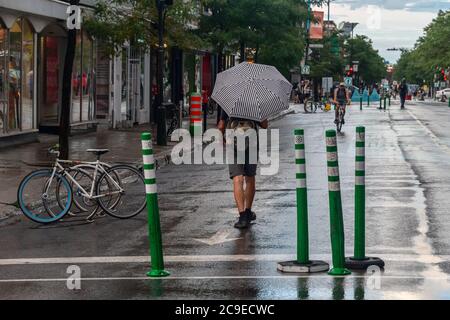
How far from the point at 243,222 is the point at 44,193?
8.59 ft

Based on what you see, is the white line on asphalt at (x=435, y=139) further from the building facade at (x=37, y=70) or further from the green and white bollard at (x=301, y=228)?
the green and white bollard at (x=301, y=228)

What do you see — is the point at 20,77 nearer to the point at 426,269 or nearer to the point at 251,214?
the point at 251,214

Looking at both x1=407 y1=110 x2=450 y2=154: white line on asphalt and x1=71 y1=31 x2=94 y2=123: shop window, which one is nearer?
x1=407 y1=110 x2=450 y2=154: white line on asphalt

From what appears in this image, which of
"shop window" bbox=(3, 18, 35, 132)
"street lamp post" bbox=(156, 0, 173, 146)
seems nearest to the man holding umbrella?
"street lamp post" bbox=(156, 0, 173, 146)

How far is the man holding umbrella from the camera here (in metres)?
11.7

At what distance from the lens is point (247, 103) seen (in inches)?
461

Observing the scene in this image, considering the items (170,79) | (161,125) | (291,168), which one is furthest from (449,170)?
(170,79)

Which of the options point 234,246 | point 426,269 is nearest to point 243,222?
point 234,246

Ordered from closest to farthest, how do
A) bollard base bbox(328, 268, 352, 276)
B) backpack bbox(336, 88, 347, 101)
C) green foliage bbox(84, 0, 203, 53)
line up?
1. bollard base bbox(328, 268, 352, 276)
2. green foliage bbox(84, 0, 203, 53)
3. backpack bbox(336, 88, 347, 101)

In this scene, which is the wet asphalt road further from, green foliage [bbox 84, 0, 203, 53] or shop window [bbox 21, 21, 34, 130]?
green foliage [bbox 84, 0, 203, 53]

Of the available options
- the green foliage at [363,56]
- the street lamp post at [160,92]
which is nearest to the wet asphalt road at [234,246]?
the street lamp post at [160,92]

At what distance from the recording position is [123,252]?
10203mm

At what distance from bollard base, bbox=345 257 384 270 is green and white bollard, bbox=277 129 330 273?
0.22 metres

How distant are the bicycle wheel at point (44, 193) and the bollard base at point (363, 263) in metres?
4.73
